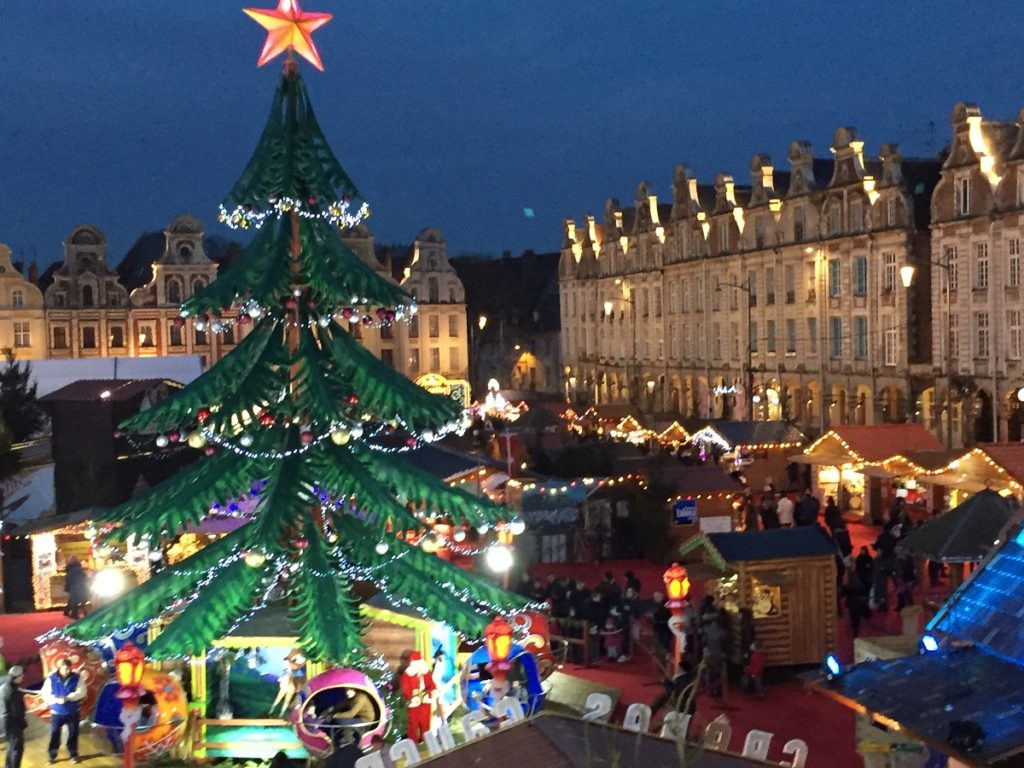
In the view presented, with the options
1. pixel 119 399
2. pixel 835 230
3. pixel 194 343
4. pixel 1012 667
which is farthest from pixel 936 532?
pixel 194 343

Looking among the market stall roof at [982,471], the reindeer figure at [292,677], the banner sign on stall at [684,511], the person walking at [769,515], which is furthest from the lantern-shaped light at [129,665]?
the person walking at [769,515]

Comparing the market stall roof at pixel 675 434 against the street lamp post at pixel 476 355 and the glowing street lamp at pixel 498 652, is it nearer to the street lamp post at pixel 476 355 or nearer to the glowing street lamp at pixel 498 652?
the glowing street lamp at pixel 498 652

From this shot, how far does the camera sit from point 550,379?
75.9 m

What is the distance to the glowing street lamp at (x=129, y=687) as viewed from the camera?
1136 cm

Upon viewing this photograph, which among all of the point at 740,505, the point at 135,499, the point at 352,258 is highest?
the point at 352,258

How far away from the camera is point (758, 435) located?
108ft

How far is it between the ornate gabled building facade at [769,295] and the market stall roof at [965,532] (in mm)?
24552

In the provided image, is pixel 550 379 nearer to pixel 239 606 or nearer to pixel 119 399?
pixel 119 399

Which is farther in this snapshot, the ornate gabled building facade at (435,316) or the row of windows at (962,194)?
the ornate gabled building facade at (435,316)

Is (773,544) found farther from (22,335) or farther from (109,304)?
(22,335)

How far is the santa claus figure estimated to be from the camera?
12.7 metres

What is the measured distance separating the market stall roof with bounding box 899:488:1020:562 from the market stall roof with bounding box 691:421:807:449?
647 inches

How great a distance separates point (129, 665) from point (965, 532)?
10079 millimetres

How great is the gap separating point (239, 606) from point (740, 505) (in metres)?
17.0
